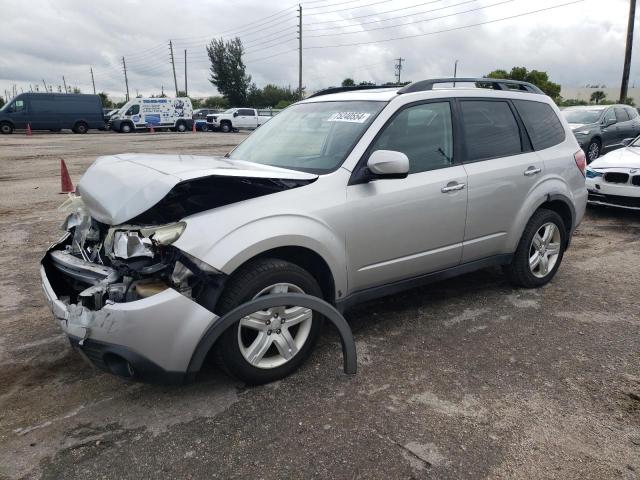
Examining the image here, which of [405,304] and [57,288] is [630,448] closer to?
[405,304]

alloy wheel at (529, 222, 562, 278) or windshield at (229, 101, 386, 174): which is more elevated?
windshield at (229, 101, 386, 174)

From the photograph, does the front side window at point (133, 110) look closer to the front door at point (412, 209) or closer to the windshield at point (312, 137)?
the windshield at point (312, 137)

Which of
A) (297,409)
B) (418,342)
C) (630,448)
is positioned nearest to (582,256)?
(418,342)

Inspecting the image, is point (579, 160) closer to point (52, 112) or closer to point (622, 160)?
point (622, 160)

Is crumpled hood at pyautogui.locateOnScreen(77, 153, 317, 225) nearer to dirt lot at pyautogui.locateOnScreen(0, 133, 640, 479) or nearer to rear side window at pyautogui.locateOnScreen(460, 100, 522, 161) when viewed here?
dirt lot at pyautogui.locateOnScreen(0, 133, 640, 479)

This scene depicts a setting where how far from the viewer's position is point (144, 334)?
99.0 inches

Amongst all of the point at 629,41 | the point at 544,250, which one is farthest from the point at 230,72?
the point at 544,250

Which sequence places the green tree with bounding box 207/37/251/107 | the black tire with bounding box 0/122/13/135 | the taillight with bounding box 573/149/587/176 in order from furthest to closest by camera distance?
the green tree with bounding box 207/37/251/107 → the black tire with bounding box 0/122/13/135 → the taillight with bounding box 573/149/587/176

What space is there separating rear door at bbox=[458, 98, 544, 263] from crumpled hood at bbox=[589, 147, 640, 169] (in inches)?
159

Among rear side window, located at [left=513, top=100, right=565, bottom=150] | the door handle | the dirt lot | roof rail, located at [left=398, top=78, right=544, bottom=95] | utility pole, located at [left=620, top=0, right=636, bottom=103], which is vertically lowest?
the dirt lot

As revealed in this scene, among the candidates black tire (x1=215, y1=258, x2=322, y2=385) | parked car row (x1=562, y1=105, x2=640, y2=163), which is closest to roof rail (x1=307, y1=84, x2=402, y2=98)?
black tire (x1=215, y1=258, x2=322, y2=385)

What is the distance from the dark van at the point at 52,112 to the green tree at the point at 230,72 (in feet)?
119

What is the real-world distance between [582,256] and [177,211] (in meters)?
4.78

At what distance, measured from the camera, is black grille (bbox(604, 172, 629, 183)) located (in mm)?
7422
